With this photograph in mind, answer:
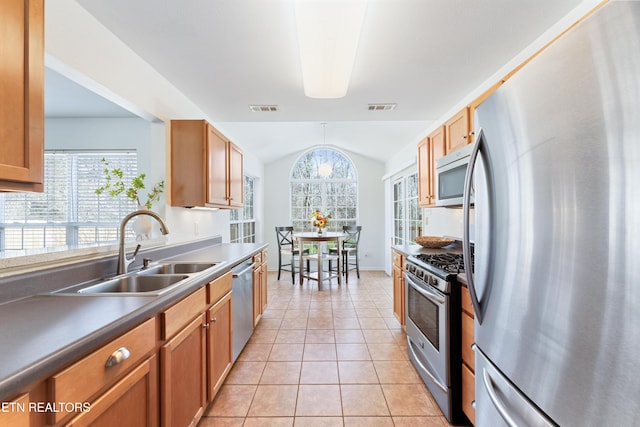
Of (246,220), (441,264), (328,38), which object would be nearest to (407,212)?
(246,220)

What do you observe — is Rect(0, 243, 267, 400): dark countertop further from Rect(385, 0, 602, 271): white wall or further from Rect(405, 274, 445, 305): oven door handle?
Rect(385, 0, 602, 271): white wall

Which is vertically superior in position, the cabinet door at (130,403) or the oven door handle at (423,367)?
the cabinet door at (130,403)

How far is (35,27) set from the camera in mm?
1026

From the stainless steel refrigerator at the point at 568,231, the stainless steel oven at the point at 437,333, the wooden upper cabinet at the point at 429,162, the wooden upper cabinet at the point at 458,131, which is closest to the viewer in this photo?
the stainless steel refrigerator at the point at 568,231

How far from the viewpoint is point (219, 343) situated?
193cm

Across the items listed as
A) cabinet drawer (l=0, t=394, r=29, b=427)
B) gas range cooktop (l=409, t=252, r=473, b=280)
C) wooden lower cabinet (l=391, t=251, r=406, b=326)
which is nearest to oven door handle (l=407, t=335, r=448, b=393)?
wooden lower cabinet (l=391, t=251, r=406, b=326)

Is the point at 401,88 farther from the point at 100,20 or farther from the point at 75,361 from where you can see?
the point at 75,361

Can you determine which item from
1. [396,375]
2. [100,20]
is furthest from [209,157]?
[396,375]

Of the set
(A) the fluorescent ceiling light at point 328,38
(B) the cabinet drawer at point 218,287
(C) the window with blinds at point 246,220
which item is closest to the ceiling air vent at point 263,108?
(A) the fluorescent ceiling light at point 328,38

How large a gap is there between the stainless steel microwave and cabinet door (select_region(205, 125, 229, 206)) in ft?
6.60

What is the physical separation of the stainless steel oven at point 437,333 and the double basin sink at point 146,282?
4.76 feet

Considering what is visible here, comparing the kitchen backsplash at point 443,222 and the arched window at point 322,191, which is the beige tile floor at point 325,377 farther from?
the arched window at point 322,191

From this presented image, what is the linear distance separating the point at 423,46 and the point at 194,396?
8.29ft

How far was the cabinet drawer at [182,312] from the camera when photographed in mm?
1262
